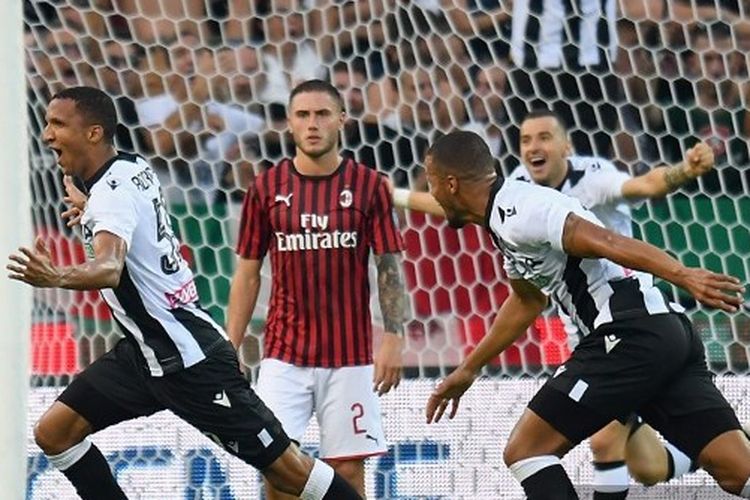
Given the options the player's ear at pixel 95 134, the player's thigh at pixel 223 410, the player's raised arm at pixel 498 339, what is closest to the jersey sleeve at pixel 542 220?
the player's raised arm at pixel 498 339

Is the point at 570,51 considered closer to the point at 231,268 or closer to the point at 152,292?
the point at 231,268

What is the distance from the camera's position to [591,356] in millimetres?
5980

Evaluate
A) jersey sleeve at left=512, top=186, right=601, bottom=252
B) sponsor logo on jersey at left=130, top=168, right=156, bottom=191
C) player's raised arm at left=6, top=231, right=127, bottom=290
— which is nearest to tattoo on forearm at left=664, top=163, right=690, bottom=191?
jersey sleeve at left=512, top=186, right=601, bottom=252

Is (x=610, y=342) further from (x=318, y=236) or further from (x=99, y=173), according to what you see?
(x=99, y=173)

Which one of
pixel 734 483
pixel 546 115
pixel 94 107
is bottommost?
pixel 734 483

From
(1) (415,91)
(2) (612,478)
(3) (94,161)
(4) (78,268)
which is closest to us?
(4) (78,268)

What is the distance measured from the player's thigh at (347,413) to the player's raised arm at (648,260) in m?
1.67

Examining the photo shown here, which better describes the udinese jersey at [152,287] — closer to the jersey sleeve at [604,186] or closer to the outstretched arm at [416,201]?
the outstretched arm at [416,201]

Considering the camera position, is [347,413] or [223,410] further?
[347,413]

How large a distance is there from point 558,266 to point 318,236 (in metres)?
1.33

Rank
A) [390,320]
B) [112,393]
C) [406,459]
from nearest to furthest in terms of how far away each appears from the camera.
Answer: [112,393] → [390,320] → [406,459]

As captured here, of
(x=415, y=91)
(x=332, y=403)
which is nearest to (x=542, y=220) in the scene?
(x=332, y=403)

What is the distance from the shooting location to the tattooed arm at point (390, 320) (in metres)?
6.94

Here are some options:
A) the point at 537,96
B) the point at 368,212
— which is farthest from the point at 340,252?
the point at 537,96
